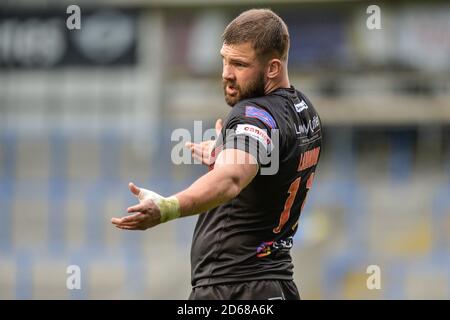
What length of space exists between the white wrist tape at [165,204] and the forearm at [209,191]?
1.1 inches

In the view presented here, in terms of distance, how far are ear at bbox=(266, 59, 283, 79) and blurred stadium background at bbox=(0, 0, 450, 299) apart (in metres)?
11.4

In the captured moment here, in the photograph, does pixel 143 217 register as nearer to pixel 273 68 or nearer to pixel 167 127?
pixel 273 68

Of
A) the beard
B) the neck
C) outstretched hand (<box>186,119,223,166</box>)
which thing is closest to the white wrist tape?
the beard

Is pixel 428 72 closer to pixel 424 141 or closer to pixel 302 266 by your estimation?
pixel 424 141

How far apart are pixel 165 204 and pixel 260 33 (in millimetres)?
1080

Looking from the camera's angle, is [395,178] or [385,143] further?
[385,143]

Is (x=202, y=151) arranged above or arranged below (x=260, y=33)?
below

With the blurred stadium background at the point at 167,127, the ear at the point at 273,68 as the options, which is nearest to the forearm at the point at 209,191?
the ear at the point at 273,68

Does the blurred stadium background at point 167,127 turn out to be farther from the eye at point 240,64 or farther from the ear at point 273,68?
the eye at point 240,64

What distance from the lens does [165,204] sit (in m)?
3.48

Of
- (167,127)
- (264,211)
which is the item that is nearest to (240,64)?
(264,211)

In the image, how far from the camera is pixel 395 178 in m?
18.1
